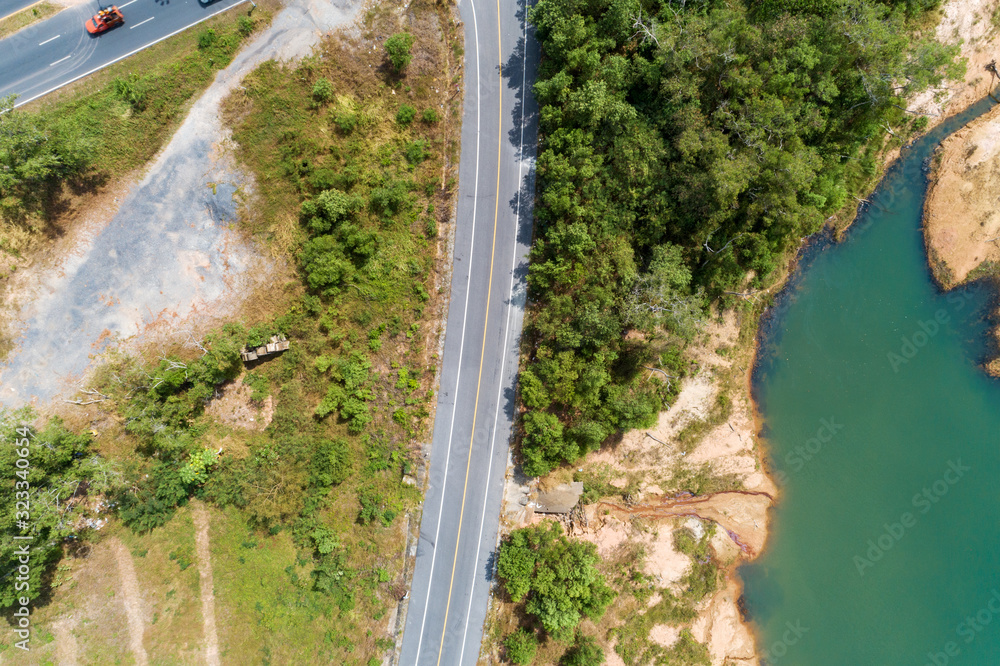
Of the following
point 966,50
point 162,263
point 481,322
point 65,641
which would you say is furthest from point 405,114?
point 966,50

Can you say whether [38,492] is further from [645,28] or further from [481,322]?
[645,28]

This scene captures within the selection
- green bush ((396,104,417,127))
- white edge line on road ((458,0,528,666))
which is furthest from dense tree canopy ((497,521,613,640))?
green bush ((396,104,417,127))

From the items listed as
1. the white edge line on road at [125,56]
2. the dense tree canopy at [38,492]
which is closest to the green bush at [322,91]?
the white edge line on road at [125,56]

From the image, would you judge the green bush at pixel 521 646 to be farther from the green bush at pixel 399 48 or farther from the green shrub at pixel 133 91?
the green shrub at pixel 133 91

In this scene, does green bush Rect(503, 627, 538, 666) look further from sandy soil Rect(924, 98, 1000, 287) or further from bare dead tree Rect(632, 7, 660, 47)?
sandy soil Rect(924, 98, 1000, 287)

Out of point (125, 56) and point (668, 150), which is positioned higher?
point (125, 56)
